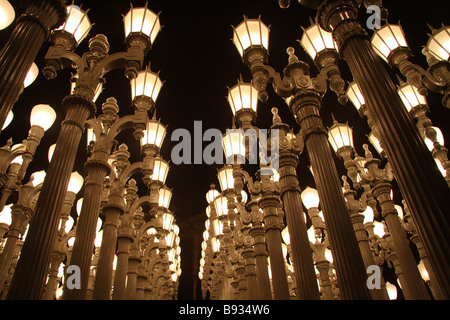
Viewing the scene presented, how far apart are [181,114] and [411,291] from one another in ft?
36.4

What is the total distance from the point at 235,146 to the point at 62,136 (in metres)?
3.57

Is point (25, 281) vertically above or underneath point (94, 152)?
underneath

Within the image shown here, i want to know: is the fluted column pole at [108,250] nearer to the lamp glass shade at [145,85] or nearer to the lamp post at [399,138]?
the lamp glass shade at [145,85]

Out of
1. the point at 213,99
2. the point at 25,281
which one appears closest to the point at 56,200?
the point at 25,281

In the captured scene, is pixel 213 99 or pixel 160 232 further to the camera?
pixel 213 99

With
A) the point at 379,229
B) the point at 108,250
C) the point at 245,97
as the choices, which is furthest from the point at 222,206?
the point at 379,229

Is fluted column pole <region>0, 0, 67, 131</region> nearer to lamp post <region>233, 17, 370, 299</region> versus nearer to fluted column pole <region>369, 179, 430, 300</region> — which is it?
lamp post <region>233, 17, 370, 299</region>

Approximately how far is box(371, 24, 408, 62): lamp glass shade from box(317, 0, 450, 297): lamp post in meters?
1.68

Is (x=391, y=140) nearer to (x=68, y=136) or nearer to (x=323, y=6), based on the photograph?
(x=323, y=6)

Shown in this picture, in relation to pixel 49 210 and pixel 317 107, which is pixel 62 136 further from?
pixel 317 107

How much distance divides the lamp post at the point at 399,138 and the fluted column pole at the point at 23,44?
3.67 m

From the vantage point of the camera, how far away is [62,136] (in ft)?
16.7

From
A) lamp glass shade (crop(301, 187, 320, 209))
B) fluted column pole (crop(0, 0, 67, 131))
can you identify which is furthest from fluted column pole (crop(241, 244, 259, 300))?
fluted column pole (crop(0, 0, 67, 131))
